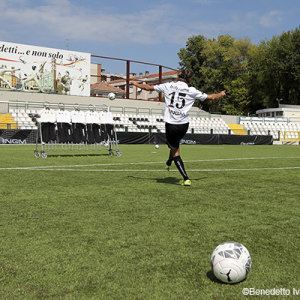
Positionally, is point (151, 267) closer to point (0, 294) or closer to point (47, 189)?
point (0, 294)

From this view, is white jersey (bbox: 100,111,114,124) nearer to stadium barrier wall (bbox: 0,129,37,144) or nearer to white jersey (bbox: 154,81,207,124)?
white jersey (bbox: 154,81,207,124)

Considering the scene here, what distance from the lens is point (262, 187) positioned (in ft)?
22.7

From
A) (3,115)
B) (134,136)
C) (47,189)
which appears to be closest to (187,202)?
(47,189)

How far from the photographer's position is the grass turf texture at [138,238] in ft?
8.43

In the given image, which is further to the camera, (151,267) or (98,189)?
(98,189)

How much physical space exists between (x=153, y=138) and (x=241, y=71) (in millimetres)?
47379

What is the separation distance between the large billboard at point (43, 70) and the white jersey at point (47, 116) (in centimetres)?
2612

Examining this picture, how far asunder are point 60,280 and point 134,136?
1196 inches

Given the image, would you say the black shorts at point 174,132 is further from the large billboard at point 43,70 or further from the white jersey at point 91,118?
the large billboard at point 43,70

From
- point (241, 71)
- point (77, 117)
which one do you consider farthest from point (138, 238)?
point (241, 71)

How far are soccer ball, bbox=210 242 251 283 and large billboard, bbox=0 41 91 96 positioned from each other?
38.9m

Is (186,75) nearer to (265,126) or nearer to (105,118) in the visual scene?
(105,118)

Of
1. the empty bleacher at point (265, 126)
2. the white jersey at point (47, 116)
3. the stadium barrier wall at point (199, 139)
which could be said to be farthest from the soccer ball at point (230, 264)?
the empty bleacher at point (265, 126)

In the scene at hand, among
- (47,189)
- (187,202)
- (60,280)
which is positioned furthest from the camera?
(47,189)
